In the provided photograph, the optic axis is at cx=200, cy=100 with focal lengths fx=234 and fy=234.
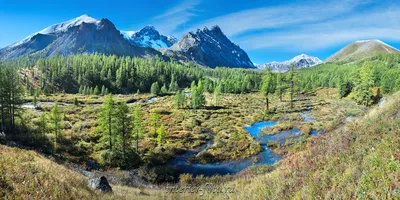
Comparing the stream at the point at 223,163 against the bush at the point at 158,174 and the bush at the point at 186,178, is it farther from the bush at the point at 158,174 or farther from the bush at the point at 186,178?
the bush at the point at 158,174

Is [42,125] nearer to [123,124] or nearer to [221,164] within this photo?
[123,124]

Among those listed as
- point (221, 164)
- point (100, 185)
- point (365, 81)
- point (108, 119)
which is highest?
point (365, 81)

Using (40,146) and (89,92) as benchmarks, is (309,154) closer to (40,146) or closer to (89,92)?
(40,146)

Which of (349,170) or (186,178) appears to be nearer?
(349,170)

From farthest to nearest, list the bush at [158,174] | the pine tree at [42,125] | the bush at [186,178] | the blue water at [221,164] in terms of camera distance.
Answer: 1. the pine tree at [42,125]
2. the blue water at [221,164]
3. the bush at [158,174]
4. the bush at [186,178]

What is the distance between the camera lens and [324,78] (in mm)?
171625

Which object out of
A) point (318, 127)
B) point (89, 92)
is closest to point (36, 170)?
point (318, 127)

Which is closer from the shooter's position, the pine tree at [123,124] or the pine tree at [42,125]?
the pine tree at [123,124]

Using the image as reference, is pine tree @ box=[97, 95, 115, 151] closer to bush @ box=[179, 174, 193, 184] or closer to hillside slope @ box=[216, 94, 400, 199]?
bush @ box=[179, 174, 193, 184]

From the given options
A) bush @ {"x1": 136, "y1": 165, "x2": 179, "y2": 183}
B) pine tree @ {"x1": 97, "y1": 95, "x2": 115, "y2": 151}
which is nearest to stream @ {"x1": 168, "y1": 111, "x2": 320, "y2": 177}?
bush @ {"x1": 136, "y1": 165, "x2": 179, "y2": 183}

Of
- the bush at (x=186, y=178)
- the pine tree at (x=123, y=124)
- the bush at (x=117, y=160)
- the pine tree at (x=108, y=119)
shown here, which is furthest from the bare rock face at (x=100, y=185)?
the bush at (x=117, y=160)

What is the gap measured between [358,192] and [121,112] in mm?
27868

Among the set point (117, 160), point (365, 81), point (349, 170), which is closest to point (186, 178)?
point (117, 160)

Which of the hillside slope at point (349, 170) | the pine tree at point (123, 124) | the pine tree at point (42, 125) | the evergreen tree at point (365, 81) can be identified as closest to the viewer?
the hillside slope at point (349, 170)
